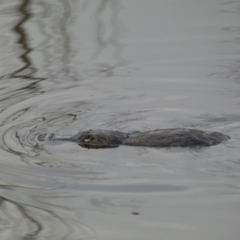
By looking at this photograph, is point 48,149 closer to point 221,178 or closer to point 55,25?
point 221,178

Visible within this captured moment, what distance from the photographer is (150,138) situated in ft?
24.0

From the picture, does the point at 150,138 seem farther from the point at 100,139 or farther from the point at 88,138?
the point at 88,138

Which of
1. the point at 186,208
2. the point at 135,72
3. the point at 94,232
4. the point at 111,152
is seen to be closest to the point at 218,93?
the point at 135,72

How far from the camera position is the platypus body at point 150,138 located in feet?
23.6

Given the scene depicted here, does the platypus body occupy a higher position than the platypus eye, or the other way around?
the platypus eye

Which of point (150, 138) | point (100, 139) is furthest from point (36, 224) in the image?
point (150, 138)

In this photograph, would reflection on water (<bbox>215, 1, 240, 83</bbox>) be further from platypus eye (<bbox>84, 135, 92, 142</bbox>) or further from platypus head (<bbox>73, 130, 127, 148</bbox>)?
platypus eye (<bbox>84, 135, 92, 142</bbox>)

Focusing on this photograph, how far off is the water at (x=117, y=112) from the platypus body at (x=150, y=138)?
11 centimetres

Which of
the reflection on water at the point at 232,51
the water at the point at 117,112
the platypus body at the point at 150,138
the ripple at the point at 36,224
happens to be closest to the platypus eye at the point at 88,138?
the platypus body at the point at 150,138

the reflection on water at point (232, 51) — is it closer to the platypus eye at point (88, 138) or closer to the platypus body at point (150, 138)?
the platypus body at point (150, 138)

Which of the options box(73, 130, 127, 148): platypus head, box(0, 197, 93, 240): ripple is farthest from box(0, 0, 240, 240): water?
box(73, 130, 127, 148): platypus head

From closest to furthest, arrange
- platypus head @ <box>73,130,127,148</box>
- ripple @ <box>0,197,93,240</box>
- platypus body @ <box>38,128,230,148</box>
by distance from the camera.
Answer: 1. ripple @ <box>0,197,93,240</box>
2. platypus body @ <box>38,128,230,148</box>
3. platypus head @ <box>73,130,127,148</box>

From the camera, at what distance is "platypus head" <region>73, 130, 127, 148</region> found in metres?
7.36

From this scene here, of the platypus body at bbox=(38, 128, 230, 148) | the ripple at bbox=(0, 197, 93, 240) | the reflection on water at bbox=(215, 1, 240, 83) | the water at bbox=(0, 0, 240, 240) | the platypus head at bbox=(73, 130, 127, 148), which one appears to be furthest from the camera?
the reflection on water at bbox=(215, 1, 240, 83)
